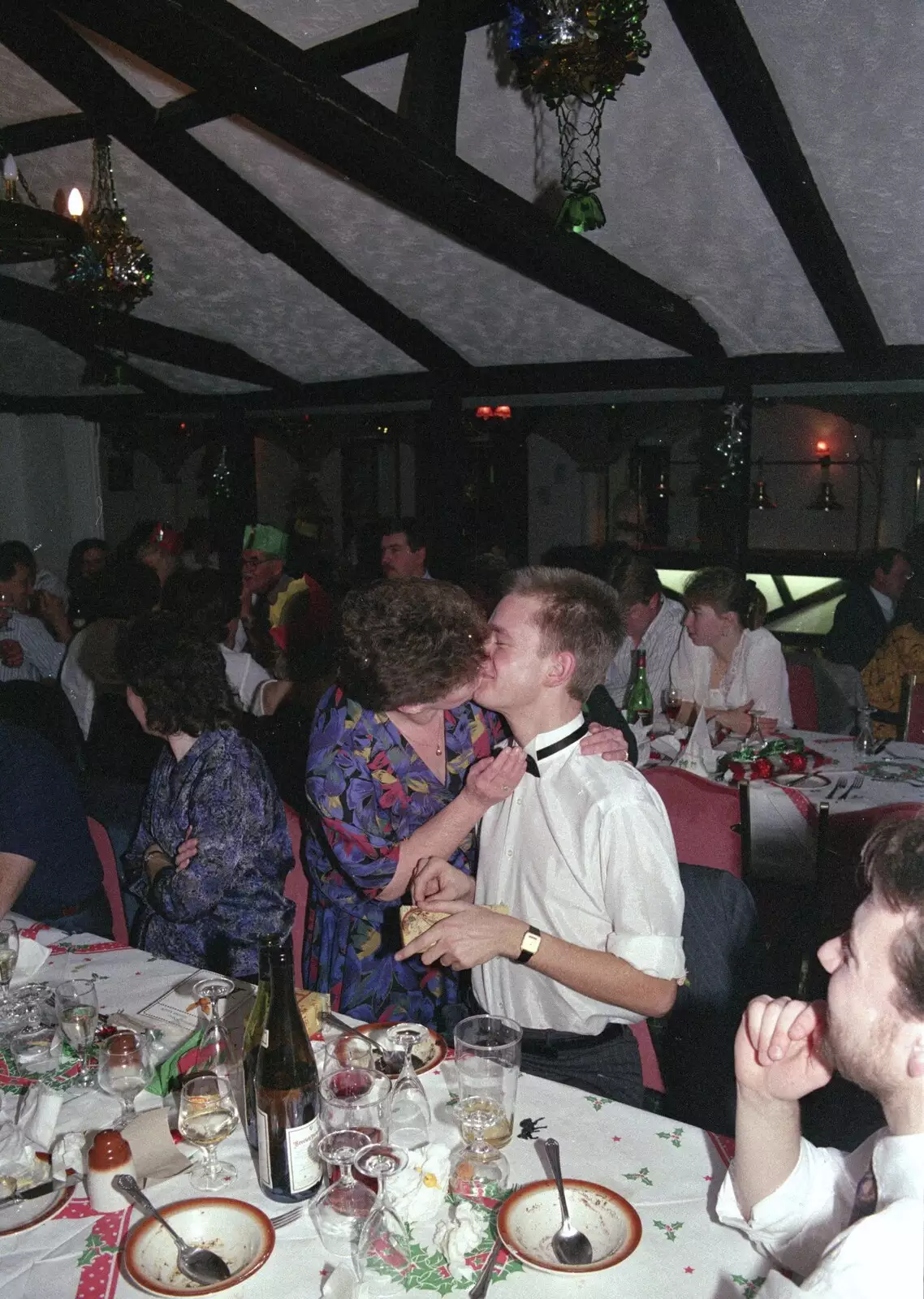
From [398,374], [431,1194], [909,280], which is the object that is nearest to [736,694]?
[909,280]

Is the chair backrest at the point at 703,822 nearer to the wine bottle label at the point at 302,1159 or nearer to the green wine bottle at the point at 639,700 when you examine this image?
the green wine bottle at the point at 639,700

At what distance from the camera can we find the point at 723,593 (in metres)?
4.97

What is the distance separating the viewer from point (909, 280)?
17.3 feet

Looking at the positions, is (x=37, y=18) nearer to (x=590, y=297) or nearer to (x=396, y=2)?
(x=396, y=2)

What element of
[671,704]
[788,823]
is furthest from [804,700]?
[788,823]

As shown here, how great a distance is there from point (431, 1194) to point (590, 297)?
219 inches

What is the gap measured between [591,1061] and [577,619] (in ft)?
3.22

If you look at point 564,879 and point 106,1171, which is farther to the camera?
point 564,879

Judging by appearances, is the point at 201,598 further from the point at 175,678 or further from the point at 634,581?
the point at 634,581

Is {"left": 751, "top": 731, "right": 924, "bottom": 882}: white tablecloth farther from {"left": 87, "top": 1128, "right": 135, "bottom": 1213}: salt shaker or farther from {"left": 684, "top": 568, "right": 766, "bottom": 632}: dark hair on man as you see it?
{"left": 87, "top": 1128, "right": 135, "bottom": 1213}: salt shaker

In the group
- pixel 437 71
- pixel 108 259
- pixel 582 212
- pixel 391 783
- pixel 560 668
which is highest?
pixel 437 71

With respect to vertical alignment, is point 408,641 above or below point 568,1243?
above

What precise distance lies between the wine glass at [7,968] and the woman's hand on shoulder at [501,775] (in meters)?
1.10

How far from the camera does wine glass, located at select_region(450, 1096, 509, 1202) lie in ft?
5.16
